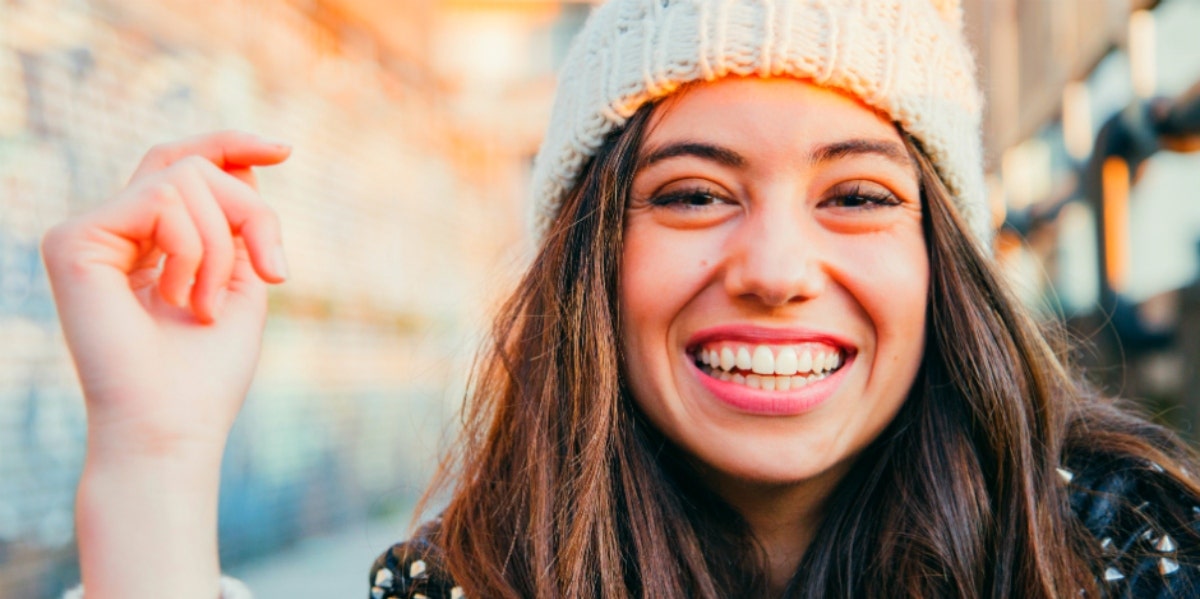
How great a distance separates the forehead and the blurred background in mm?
643

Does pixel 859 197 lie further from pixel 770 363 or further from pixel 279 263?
pixel 279 263

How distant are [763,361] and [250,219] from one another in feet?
2.79

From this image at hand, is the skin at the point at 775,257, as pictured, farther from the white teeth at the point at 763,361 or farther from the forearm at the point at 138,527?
the forearm at the point at 138,527

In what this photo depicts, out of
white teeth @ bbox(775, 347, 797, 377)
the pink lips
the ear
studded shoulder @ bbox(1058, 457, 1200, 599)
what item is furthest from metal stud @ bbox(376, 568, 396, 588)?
the ear

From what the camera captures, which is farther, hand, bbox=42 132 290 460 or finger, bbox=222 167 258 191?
finger, bbox=222 167 258 191

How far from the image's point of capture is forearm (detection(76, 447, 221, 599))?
1.43 metres

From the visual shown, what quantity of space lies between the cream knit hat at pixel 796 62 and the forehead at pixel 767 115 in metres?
0.02

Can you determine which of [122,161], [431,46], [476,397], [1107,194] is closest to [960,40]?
[476,397]

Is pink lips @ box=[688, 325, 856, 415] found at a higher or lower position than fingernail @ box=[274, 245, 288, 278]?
lower

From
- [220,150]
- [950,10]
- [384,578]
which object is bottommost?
[384,578]

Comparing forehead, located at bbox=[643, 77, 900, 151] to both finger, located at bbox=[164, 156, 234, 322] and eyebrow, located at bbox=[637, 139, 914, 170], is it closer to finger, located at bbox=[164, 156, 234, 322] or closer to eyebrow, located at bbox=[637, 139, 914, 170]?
eyebrow, located at bbox=[637, 139, 914, 170]

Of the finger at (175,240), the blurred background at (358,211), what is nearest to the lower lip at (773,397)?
the blurred background at (358,211)

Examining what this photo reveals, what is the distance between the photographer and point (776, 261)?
1.65m

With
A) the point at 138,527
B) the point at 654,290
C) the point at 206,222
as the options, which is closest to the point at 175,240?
the point at 206,222
